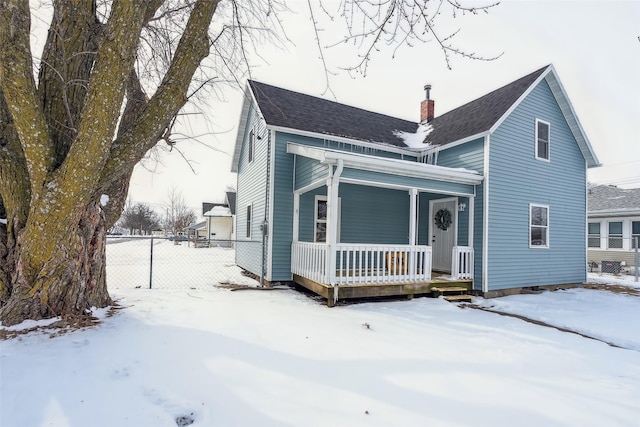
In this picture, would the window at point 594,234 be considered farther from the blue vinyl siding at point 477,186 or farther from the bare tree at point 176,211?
the bare tree at point 176,211

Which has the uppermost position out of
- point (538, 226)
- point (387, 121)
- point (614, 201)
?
point (387, 121)

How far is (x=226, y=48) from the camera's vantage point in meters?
6.55

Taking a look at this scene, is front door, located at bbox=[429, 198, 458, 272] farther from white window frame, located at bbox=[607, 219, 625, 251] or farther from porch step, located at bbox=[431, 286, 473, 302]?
white window frame, located at bbox=[607, 219, 625, 251]

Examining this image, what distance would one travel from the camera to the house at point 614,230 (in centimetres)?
1437

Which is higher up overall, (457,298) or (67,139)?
(67,139)

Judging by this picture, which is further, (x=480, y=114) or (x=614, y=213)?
(x=614, y=213)

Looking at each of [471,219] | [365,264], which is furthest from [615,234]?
[365,264]

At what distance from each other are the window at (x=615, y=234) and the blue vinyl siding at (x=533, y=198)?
7.88 m

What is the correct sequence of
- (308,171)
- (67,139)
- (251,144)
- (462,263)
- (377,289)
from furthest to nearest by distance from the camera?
1. (251,144)
2. (462,263)
3. (308,171)
4. (377,289)
5. (67,139)

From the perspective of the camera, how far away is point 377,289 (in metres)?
6.74

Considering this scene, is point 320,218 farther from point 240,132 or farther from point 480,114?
point 480,114

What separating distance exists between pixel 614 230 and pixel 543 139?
412 inches

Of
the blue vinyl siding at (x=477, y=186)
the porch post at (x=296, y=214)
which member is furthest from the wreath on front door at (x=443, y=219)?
the porch post at (x=296, y=214)

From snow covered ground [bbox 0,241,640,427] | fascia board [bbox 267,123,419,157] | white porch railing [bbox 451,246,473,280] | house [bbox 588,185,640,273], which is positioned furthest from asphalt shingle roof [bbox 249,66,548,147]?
house [bbox 588,185,640,273]
